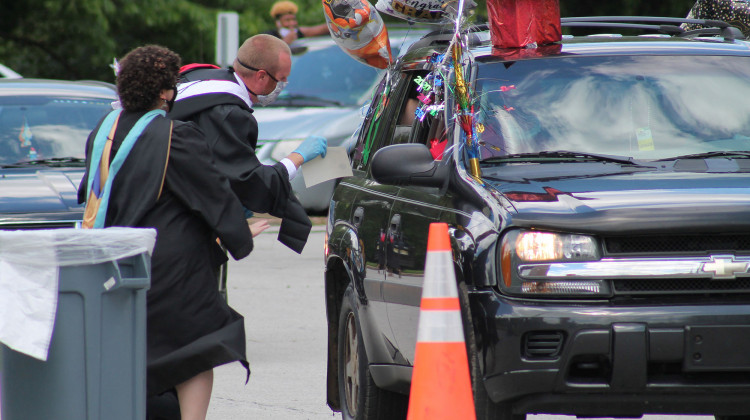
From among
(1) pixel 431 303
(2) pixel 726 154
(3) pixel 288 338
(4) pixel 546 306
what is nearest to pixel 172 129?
(1) pixel 431 303

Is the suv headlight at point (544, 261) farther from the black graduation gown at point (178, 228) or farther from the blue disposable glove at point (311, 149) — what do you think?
the blue disposable glove at point (311, 149)

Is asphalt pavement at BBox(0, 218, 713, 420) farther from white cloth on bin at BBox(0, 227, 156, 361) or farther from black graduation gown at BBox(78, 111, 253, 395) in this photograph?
white cloth on bin at BBox(0, 227, 156, 361)

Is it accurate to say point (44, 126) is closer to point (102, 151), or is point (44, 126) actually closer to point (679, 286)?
point (102, 151)

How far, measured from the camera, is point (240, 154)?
5.66 meters

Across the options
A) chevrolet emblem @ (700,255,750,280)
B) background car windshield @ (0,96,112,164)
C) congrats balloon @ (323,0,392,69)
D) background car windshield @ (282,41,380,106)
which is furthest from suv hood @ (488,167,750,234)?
background car windshield @ (282,41,380,106)

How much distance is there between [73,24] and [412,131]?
1520 centimetres

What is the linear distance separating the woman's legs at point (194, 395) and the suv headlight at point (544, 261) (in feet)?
4.39

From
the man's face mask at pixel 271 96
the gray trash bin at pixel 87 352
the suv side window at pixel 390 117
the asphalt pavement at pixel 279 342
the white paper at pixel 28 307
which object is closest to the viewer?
the white paper at pixel 28 307

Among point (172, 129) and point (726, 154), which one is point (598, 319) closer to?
point (726, 154)

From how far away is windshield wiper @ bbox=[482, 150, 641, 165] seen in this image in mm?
5445

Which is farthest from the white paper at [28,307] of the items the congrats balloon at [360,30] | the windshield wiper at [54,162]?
the windshield wiper at [54,162]

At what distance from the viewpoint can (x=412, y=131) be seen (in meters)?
6.35

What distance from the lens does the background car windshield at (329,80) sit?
1573 cm

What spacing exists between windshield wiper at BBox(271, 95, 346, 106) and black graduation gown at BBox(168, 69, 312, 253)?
9.87 meters
